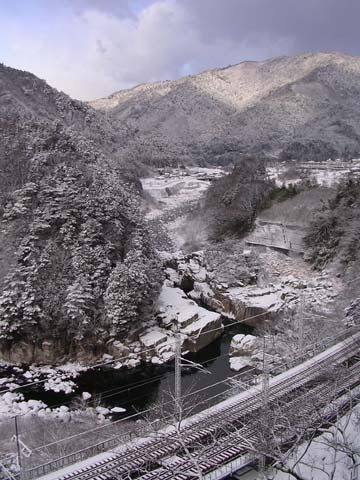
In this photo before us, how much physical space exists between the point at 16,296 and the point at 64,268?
8.00 ft

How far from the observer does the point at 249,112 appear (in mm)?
118812

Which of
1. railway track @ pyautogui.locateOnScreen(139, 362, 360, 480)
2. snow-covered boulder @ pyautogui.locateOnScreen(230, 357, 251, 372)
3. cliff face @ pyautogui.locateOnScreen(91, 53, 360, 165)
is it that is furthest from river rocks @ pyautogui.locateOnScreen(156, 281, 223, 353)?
cliff face @ pyautogui.locateOnScreen(91, 53, 360, 165)

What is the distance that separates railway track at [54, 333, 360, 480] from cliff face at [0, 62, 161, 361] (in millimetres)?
8949

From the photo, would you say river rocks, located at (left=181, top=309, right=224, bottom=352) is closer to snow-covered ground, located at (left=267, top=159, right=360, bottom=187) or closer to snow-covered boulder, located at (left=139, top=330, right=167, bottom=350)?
snow-covered boulder, located at (left=139, top=330, right=167, bottom=350)

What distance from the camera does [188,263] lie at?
3022 cm

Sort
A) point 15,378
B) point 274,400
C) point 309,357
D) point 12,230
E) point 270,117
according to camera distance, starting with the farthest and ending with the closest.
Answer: point 270,117, point 12,230, point 15,378, point 309,357, point 274,400

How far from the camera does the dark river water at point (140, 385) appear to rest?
1684 cm

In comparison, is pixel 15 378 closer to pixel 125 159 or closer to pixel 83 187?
pixel 83 187

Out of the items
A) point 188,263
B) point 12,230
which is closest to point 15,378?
point 12,230

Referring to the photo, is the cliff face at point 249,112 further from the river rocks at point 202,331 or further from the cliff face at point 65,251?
the river rocks at point 202,331

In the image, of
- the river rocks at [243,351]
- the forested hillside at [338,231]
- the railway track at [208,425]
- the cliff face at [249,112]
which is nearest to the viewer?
the railway track at [208,425]

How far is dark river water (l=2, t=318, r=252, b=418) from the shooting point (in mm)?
16844

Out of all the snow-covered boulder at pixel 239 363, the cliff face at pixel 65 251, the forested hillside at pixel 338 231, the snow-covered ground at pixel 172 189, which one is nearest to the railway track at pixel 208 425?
the snow-covered boulder at pixel 239 363

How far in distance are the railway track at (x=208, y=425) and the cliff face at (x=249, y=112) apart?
54.1 meters
